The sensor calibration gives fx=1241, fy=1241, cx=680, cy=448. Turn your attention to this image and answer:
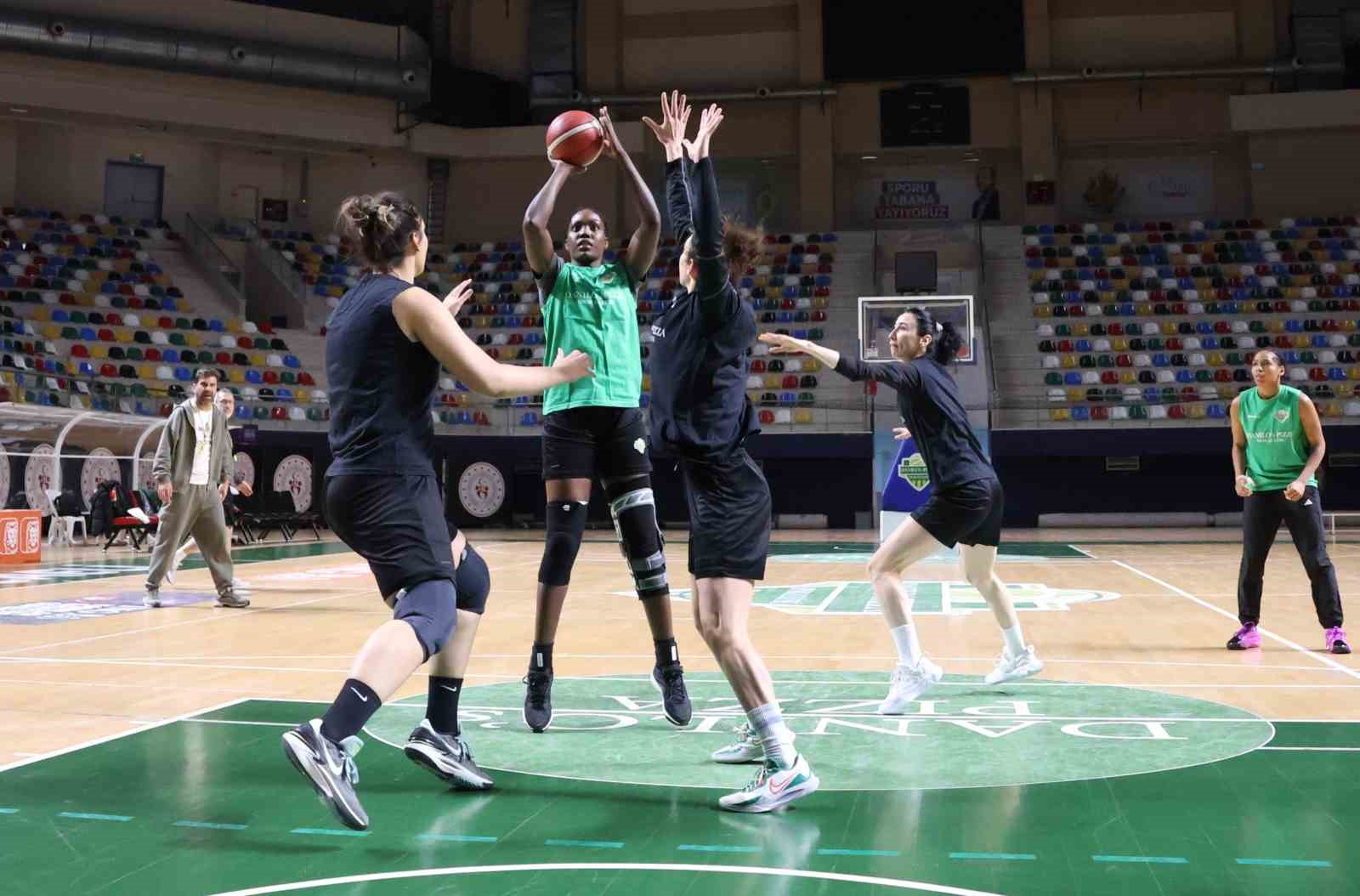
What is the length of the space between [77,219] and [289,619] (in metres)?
24.3

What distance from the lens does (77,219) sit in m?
29.5

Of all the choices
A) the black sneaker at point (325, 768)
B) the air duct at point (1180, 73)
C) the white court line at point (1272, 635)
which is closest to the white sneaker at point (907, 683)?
the white court line at point (1272, 635)

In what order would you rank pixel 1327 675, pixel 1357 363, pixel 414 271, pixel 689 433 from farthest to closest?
pixel 1357 363
pixel 1327 675
pixel 689 433
pixel 414 271

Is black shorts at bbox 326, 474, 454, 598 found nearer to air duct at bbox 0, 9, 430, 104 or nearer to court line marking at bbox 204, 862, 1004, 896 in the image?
court line marking at bbox 204, 862, 1004, 896

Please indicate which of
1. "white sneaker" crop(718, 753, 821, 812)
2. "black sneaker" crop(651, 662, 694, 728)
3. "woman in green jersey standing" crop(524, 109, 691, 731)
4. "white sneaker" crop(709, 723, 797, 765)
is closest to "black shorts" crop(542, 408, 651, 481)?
"woman in green jersey standing" crop(524, 109, 691, 731)

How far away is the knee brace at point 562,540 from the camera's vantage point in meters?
5.08

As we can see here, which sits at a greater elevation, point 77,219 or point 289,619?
point 77,219

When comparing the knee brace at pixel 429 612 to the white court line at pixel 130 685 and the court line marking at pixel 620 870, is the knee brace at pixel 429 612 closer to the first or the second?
the court line marking at pixel 620 870

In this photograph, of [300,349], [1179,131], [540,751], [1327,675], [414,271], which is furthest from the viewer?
[1179,131]

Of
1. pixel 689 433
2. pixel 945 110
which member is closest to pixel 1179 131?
pixel 945 110

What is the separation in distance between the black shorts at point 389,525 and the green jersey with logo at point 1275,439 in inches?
223

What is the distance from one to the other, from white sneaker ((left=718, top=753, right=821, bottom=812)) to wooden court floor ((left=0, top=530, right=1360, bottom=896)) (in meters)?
0.06

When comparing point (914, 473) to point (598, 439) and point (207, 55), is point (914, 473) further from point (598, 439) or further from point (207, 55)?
point (207, 55)

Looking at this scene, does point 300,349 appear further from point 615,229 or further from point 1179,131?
point 1179,131
